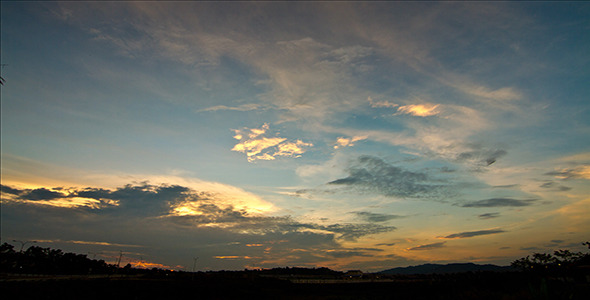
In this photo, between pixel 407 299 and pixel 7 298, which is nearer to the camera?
pixel 407 299

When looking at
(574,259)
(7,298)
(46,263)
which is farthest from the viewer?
(46,263)

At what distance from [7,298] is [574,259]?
178 metres

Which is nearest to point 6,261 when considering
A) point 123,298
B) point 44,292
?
point 44,292

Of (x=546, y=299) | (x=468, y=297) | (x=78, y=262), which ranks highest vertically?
(x=546, y=299)

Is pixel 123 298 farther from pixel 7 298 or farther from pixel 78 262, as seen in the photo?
pixel 78 262

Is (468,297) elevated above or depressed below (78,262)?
above

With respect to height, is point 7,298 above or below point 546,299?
below

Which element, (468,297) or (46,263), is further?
(46,263)

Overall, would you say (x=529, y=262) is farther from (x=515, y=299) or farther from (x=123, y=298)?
(x=123, y=298)

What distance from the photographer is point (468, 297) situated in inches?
1298

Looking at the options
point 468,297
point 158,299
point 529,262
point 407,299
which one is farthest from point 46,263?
point 529,262

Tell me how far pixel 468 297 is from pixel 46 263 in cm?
21311

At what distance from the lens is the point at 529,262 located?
13712 cm

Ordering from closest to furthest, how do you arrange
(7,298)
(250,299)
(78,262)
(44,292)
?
(7,298)
(44,292)
(250,299)
(78,262)
